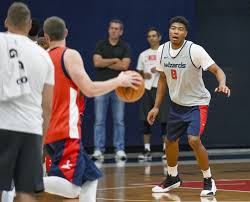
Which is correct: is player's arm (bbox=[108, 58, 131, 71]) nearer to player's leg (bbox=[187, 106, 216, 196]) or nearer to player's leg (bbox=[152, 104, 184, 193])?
player's leg (bbox=[152, 104, 184, 193])

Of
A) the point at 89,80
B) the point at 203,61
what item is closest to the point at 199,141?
the point at 203,61

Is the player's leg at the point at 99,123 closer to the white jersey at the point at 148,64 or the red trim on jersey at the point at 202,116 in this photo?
the white jersey at the point at 148,64

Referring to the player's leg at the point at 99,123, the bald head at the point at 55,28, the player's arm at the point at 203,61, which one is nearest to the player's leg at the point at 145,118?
the player's leg at the point at 99,123

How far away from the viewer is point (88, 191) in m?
7.45

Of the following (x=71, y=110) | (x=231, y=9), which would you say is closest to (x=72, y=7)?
(x=231, y=9)

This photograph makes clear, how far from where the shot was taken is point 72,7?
56.7ft

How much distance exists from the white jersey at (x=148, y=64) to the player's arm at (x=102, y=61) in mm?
835

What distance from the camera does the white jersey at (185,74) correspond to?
35.1 feet

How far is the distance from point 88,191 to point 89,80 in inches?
38.9

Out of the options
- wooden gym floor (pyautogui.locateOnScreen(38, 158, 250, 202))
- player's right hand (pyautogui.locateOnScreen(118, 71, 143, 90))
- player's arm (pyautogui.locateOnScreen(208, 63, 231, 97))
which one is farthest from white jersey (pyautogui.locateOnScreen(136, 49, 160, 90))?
player's right hand (pyautogui.locateOnScreen(118, 71, 143, 90))

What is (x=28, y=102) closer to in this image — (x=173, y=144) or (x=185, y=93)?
(x=185, y=93)

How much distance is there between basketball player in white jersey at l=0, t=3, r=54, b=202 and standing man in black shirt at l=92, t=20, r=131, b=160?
9393 millimetres

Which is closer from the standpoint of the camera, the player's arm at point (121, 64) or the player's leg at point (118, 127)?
the player's arm at point (121, 64)

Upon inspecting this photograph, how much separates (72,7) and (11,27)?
427 inches
